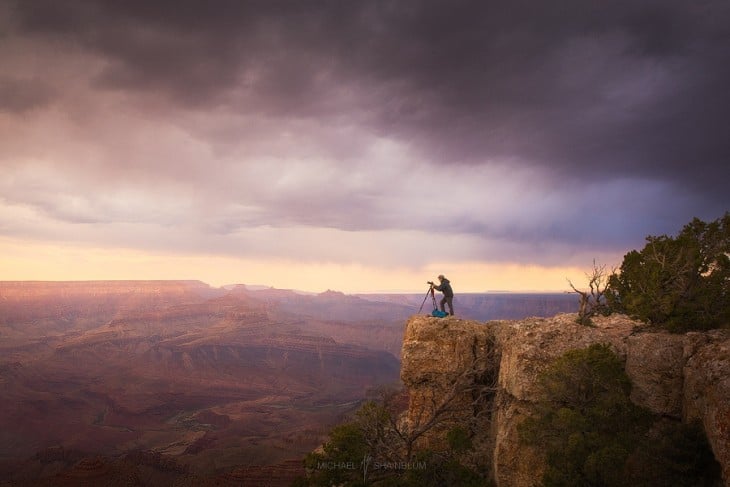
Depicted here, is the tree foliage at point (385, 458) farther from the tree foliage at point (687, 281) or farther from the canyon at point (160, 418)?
the canyon at point (160, 418)

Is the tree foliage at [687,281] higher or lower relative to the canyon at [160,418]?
higher

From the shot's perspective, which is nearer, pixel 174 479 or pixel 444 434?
pixel 444 434

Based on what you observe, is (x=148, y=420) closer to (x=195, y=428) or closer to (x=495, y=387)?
(x=195, y=428)

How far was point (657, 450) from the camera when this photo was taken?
39.0 ft

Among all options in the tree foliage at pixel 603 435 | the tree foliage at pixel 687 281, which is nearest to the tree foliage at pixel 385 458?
the tree foliage at pixel 603 435

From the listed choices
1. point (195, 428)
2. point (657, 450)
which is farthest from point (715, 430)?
point (195, 428)

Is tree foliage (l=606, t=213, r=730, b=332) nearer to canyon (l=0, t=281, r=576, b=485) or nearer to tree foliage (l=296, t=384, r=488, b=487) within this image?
tree foliage (l=296, t=384, r=488, b=487)

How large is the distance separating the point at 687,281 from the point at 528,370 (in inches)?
309

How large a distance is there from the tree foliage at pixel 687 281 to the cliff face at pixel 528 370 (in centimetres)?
124

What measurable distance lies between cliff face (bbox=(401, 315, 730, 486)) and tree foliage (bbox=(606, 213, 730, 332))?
1.24 m

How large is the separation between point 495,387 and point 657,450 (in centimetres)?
1056

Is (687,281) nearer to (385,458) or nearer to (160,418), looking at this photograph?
(385,458)

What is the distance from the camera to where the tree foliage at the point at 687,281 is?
16672mm

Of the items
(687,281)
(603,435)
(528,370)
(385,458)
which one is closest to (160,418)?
(385,458)
